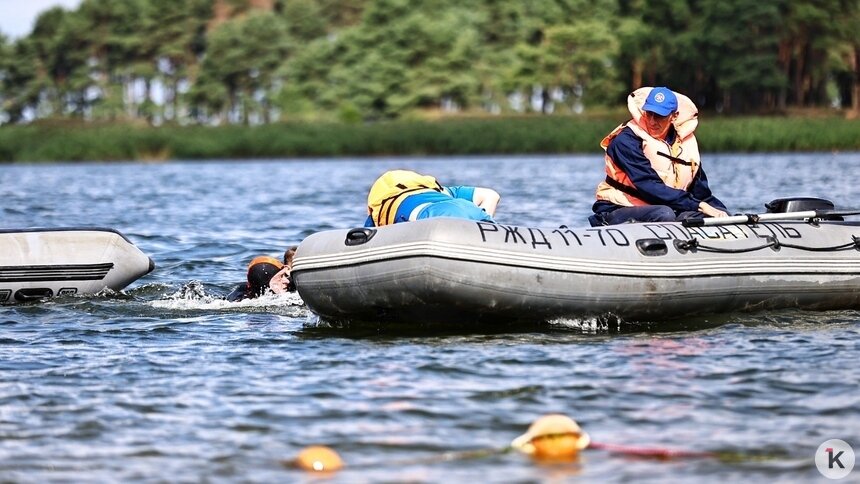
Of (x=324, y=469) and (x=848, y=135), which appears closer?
(x=324, y=469)

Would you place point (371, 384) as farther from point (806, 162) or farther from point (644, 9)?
point (644, 9)

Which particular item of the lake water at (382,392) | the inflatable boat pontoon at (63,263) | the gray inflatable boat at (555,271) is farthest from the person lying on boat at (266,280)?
the gray inflatable boat at (555,271)

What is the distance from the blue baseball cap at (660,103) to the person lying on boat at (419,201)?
3.42ft

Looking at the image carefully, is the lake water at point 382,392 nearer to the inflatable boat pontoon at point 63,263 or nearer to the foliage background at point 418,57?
the inflatable boat pontoon at point 63,263

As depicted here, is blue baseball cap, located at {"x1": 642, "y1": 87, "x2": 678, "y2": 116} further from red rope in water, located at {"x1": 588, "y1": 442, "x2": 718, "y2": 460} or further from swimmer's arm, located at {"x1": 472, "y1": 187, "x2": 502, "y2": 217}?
red rope in water, located at {"x1": 588, "y1": 442, "x2": 718, "y2": 460}

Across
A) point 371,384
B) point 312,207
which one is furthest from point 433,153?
point 371,384

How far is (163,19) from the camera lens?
76938 millimetres

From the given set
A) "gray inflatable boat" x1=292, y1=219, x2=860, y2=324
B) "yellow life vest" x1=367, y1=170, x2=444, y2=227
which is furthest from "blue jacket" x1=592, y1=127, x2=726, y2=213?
"yellow life vest" x1=367, y1=170, x2=444, y2=227

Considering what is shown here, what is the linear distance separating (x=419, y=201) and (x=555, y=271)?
3.00ft

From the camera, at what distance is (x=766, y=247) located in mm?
8086

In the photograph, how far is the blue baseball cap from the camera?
27.8 ft

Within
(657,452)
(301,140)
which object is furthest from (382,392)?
(301,140)

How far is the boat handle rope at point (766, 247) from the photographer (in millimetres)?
7859

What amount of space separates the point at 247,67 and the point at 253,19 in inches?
104
